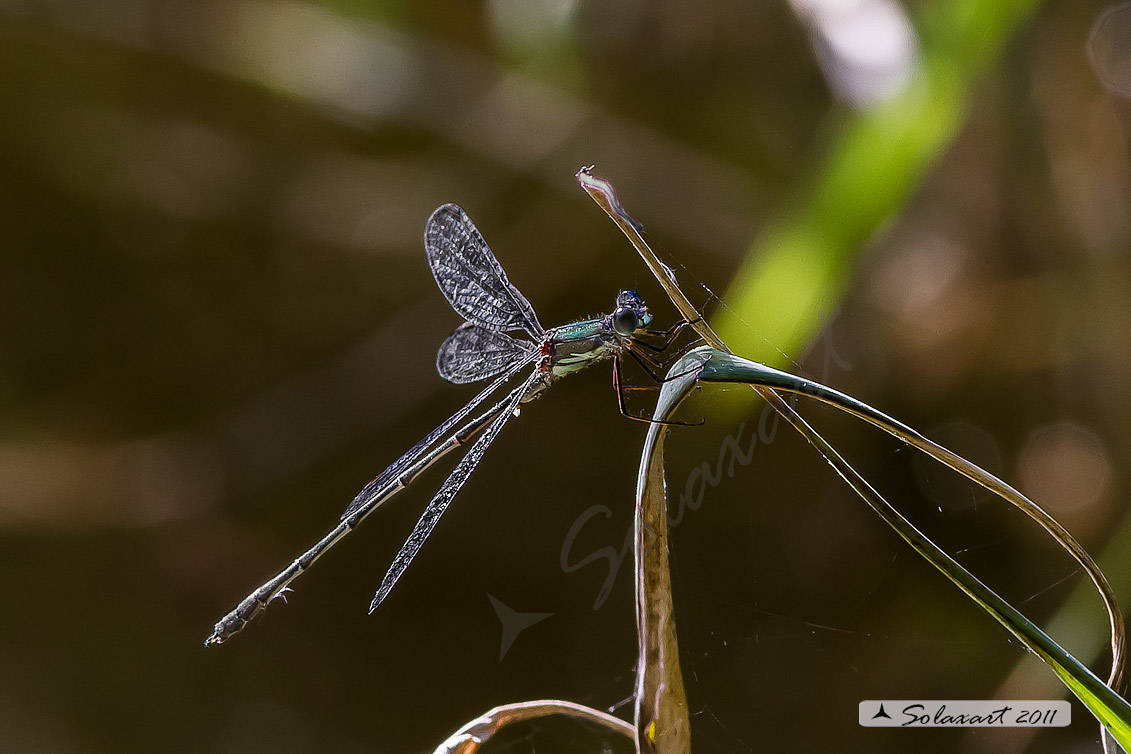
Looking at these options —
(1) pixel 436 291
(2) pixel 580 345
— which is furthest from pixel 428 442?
(1) pixel 436 291

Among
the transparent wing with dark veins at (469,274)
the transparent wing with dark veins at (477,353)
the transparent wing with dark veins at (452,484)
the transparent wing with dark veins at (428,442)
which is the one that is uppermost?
the transparent wing with dark veins at (469,274)

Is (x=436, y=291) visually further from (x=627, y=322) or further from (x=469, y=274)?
(x=627, y=322)

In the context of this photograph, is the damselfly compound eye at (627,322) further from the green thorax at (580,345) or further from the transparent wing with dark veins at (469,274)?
the transparent wing with dark veins at (469,274)

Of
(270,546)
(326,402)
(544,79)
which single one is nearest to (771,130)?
(544,79)

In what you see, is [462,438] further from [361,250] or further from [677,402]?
[361,250]

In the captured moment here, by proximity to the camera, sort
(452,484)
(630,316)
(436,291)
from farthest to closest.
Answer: (436,291) < (452,484) < (630,316)

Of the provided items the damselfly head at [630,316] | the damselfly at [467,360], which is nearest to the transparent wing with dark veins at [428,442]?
the damselfly at [467,360]

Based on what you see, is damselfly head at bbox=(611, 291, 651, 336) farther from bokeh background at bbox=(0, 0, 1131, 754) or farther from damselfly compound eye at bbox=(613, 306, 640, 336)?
bokeh background at bbox=(0, 0, 1131, 754)
